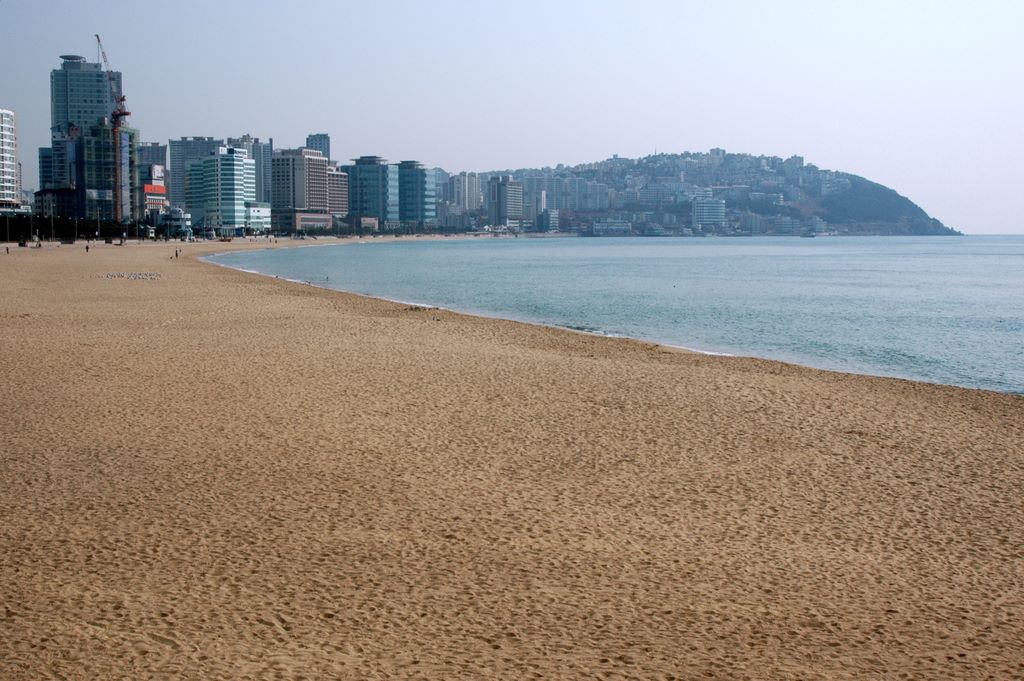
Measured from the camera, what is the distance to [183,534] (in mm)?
5645

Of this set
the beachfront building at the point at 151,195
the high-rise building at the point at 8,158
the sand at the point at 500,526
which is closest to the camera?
the sand at the point at 500,526

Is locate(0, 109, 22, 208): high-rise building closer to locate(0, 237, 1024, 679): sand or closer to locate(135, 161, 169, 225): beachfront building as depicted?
locate(135, 161, 169, 225): beachfront building

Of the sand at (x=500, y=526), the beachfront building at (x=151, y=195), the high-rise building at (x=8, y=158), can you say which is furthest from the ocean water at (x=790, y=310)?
the beachfront building at (x=151, y=195)

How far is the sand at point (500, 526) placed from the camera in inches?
167

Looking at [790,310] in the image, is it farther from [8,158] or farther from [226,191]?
[226,191]

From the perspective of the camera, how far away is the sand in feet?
13.9

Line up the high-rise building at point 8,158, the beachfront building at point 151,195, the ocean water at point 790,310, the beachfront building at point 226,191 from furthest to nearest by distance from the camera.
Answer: the beachfront building at point 151,195 < the beachfront building at point 226,191 < the high-rise building at point 8,158 < the ocean water at point 790,310

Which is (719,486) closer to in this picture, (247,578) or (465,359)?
(247,578)

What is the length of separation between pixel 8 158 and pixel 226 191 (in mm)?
32498

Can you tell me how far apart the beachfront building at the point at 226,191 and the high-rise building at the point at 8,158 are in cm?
2763

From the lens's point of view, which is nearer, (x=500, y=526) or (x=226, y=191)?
(x=500, y=526)

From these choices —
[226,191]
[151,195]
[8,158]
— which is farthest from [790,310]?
[151,195]

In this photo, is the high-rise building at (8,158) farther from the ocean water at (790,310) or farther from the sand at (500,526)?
the sand at (500,526)

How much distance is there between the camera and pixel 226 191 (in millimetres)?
160750
